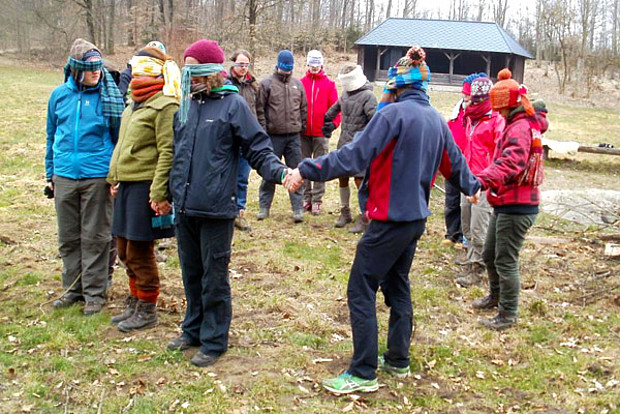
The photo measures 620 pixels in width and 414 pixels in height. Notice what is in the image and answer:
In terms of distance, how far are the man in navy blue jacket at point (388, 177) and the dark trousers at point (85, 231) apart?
6.85 feet

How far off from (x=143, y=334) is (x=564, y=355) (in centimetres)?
331

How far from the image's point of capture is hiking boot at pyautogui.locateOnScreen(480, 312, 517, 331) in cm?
532

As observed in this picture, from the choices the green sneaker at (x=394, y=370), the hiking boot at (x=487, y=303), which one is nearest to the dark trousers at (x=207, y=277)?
the green sneaker at (x=394, y=370)

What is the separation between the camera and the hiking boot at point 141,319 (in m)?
4.91

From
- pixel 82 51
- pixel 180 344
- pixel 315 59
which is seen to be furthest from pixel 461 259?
pixel 82 51

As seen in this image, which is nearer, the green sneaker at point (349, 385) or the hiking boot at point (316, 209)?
the green sneaker at point (349, 385)

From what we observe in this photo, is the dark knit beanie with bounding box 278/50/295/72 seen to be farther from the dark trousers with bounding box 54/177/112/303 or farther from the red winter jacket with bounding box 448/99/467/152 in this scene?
the dark trousers with bounding box 54/177/112/303

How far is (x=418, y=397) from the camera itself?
4.11 metres

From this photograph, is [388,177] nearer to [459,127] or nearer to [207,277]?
[207,277]

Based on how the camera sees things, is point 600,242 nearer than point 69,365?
No

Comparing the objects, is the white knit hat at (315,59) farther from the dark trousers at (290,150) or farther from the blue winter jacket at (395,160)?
the blue winter jacket at (395,160)

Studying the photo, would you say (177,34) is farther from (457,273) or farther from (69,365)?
(69,365)

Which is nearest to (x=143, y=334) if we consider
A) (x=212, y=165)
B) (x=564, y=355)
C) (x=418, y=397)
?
(x=212, y=165)

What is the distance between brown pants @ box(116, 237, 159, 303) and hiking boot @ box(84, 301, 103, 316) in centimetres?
49
